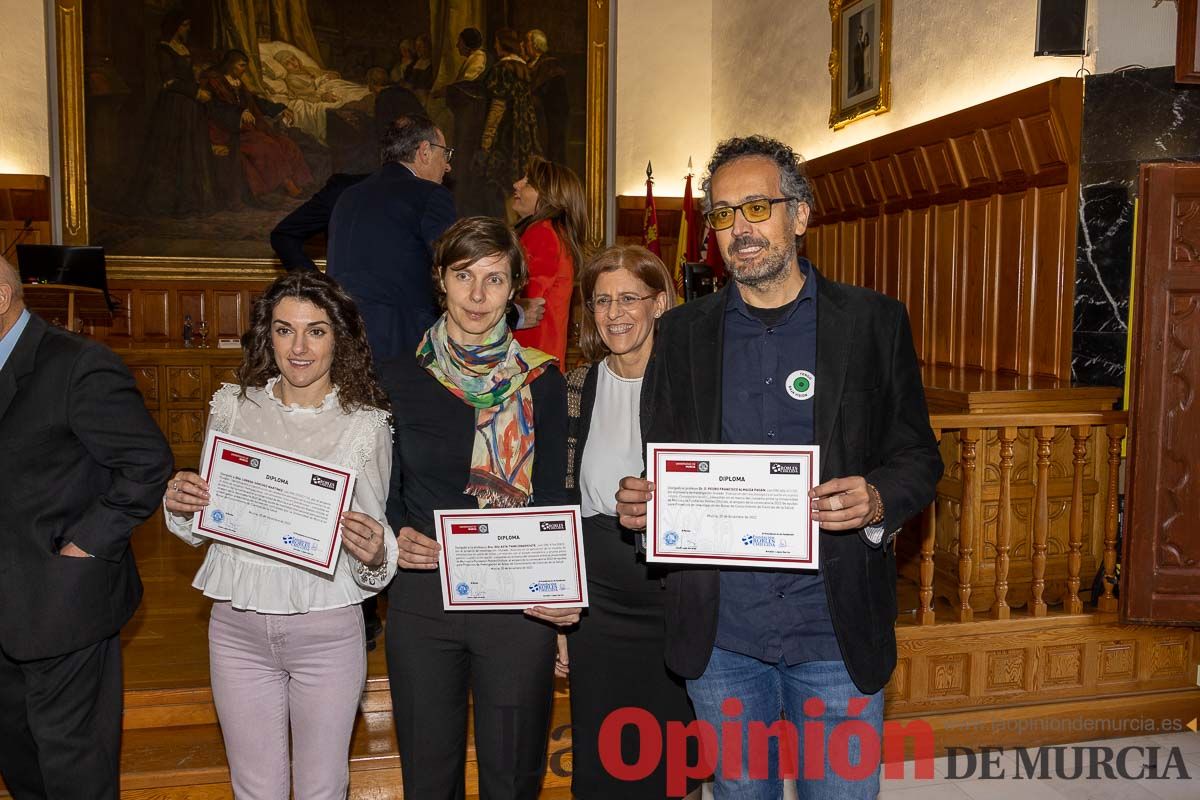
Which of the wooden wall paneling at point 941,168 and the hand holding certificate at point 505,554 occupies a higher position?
the wooden wall paneling at point 941,168

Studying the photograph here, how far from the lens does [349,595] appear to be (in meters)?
2.16

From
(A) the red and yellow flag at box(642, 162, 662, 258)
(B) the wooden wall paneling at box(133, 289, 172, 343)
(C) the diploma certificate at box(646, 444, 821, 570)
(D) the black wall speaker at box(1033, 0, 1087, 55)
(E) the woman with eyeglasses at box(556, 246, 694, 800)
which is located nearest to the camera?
(C) the diploma certificate at box(646, 444, 821, 570)

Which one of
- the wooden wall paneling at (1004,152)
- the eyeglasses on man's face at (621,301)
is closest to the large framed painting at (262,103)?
the wooden wall paneling at (1004,152)

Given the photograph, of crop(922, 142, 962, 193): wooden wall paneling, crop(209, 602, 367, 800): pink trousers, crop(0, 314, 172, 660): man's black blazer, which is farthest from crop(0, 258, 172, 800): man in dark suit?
crop(922, 142, 962, 193): wooden wall paneling

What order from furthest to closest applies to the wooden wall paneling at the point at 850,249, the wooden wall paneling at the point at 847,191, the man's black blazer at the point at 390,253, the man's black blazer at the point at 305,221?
the wooden wall paneling at the point at 850,249
the wooden wall paneling at the point at 847,191
the man's black blazer at the point at 305,221
the man's black blazer at the point at 390,253

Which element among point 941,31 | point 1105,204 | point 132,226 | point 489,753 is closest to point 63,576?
point 489,753

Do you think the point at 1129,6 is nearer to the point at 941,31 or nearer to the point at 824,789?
the point at 941,31

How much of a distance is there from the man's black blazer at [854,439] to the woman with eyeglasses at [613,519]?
1.40 ft

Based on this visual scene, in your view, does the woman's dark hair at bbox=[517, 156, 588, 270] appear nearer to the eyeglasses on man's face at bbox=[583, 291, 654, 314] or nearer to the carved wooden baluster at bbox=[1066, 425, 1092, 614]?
the eyeglasses on man's face at bbox=[583, 291, 654, 314]

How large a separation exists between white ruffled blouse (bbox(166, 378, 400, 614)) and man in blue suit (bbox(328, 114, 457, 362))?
3.27ft

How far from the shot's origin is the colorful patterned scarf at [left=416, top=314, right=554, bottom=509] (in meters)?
2.15

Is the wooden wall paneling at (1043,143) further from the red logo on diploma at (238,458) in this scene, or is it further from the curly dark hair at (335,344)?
the red logo on diploma at (238,458)

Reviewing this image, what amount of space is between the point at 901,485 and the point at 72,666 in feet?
6.27

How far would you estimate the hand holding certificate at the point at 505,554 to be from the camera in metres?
2.11
